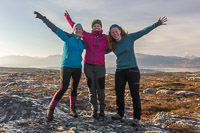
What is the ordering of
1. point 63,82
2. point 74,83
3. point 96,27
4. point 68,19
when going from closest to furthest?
point 63,82 → point 96,27 → point 74,83 → point 68,19

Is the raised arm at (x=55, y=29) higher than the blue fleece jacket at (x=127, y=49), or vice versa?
the raised arm at (x=55, y=29)

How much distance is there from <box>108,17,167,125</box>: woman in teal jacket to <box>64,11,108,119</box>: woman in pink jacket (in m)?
0.54

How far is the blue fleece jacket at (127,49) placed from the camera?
273 inches

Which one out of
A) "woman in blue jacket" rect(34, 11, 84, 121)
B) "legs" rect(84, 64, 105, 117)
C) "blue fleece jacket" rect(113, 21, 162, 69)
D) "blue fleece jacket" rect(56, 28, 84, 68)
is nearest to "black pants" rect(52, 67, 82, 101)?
"woman in blue jacket" rect(34, 11, 84, 121)

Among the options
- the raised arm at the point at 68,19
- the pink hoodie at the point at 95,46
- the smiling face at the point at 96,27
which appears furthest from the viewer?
the raised arm at the point at 68,19

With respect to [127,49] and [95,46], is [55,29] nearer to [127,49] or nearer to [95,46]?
[95,46]

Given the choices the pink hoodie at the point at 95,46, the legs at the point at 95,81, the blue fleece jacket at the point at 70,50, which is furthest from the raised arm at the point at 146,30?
the blue fleece jacket at the point at 70,50

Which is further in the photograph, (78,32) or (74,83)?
(74,83)

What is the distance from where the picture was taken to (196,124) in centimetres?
788

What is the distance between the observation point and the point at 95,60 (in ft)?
23.4

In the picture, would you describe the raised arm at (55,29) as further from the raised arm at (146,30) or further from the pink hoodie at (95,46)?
the raised arm at (146,30)

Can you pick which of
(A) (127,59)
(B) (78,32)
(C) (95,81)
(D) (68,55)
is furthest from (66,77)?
(A) (127,59)

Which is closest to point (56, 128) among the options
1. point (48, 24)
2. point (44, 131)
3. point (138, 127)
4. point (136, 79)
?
point (44, 131)

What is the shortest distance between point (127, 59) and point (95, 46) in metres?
1.66
